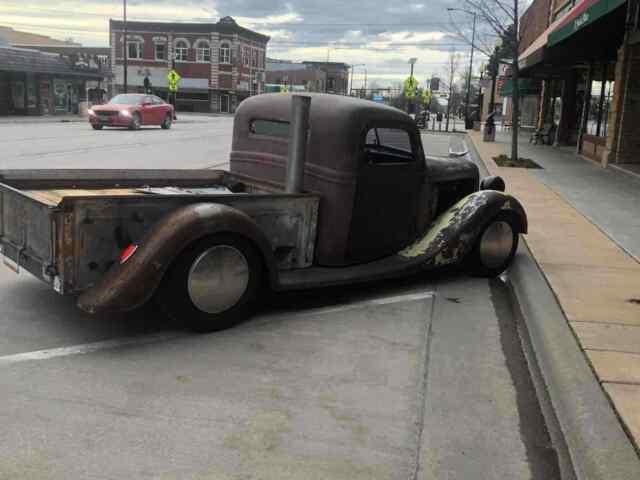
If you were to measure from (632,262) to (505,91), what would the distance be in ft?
127

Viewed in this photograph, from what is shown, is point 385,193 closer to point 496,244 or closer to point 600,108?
point 496,244

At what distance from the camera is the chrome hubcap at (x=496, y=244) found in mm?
6574

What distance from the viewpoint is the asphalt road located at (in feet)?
10.4

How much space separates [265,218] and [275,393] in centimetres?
152

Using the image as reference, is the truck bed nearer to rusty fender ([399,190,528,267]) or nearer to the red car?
rusty fender ([399,190,528,267])

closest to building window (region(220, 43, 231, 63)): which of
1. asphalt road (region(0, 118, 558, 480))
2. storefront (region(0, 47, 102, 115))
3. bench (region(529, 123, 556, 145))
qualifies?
storefront (region(0, 47, 102, 115))

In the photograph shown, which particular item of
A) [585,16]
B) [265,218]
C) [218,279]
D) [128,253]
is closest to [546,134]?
[585,16]

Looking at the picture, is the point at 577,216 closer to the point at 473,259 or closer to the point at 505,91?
the point at 473,259

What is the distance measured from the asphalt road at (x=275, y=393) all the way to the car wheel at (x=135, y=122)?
23.8 m

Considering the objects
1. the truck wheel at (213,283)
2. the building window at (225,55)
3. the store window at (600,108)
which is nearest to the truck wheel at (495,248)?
the truck wheel at (213,283)

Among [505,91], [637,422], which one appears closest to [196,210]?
[637,422]

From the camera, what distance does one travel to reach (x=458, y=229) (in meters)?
6.26

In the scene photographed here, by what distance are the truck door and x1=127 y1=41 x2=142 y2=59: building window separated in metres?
76.4

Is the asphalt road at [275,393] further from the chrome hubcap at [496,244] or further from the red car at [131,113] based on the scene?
the red car at [131,113]
